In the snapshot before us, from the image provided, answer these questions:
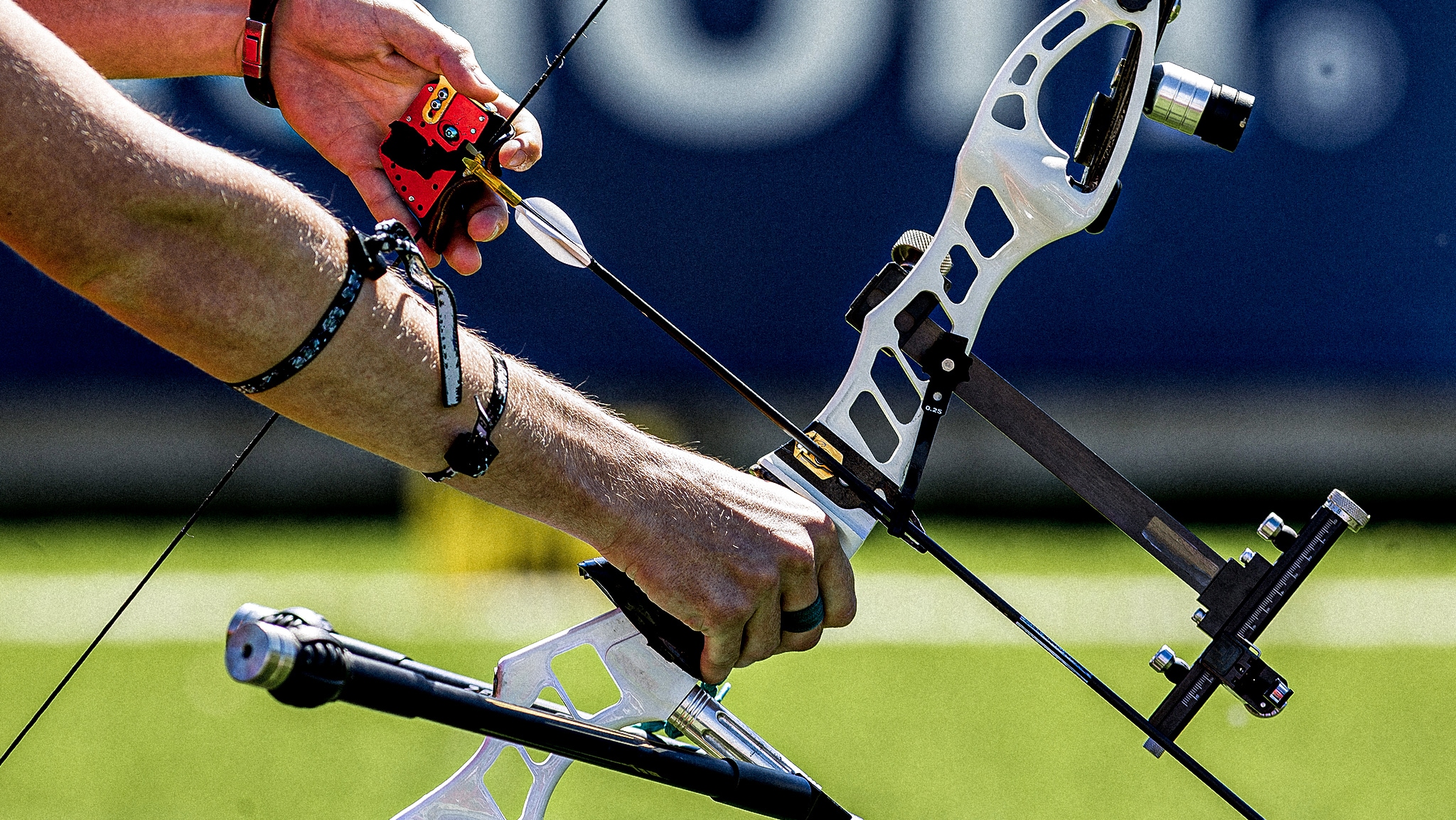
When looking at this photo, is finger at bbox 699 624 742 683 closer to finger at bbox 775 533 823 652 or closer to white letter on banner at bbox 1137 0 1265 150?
finger at bbox 775 533 823 652

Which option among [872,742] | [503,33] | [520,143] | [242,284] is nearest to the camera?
[242,284]

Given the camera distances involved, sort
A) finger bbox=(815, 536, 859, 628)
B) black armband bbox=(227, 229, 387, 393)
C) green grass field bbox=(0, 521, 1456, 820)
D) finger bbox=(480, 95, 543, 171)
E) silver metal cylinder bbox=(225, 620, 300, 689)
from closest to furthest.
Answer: silver metal cylinder bbox=(225, 620, 300, 689) < black armband bbox=(227, 229, 387, 393) < finger bbox=(815, 536, 859, 628) < finger bbox=(480, 95, 543, 171) < green grass field bbox=(0, 521, 1456, 820)

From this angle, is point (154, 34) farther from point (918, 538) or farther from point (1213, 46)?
point (1213, 46)

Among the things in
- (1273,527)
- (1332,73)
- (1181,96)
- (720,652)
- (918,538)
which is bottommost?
(720,652)

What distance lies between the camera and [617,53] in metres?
5.25

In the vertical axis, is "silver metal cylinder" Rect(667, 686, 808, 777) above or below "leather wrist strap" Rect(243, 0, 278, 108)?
below

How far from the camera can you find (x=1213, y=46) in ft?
17.1

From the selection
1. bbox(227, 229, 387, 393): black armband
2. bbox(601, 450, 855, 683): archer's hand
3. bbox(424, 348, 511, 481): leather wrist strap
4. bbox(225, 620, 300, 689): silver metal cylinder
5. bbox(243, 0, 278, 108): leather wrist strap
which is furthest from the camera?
bbox(243, 0, 278, 108): leather wrist strap

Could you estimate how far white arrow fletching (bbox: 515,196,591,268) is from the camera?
194 centimetres

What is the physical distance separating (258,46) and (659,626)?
103cm

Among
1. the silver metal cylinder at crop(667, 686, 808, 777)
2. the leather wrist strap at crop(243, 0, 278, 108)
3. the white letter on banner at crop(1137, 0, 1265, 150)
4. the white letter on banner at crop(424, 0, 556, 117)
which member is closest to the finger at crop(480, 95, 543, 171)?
the leather wrist strap at crop(243, 0, 278, 108)

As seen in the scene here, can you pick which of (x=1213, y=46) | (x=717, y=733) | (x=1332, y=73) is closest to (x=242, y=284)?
(x=717, y=733)

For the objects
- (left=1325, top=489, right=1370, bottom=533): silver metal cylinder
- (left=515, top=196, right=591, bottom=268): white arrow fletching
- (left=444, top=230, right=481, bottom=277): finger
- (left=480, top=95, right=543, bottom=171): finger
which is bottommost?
(left=444, top=230, right=481, bottom=277): finger

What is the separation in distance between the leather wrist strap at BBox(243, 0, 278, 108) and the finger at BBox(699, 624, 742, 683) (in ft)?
3.53
